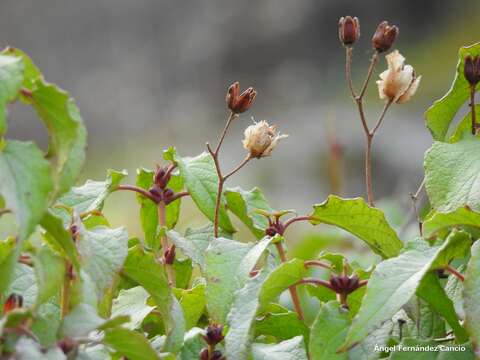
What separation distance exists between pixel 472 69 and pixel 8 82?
0.51 metres

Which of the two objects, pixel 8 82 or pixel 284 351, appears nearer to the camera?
pixel 8 82

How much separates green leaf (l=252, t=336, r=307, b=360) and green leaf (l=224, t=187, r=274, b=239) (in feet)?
0.63

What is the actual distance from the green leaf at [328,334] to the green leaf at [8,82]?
1.09ft

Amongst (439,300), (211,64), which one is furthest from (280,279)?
(211,64)

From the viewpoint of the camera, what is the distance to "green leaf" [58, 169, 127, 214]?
3.09 ft

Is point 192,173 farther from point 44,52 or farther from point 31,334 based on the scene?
point 44,52

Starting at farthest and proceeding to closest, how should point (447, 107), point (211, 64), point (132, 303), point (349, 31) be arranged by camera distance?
1. point (211, 64)
2. point (349, 31)
3. point (447, 107)
4. point (132, 303)

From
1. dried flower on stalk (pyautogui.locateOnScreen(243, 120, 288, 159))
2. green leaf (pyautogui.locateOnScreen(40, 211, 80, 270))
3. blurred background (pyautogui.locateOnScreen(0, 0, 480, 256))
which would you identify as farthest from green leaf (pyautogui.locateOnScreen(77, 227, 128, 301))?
blurred background (pyautogui.locateOnScreen(0, 0, 480, 256))

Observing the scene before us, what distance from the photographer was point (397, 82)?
998 mm

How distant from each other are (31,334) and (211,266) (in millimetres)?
230

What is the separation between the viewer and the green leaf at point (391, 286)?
28.5 inches

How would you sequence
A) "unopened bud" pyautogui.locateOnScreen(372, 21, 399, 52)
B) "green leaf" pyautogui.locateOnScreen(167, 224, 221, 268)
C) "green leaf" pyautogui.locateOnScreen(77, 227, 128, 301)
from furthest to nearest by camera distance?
1. "unopened bud" pyautogui.locateOnScreen(372, 21, 399, 52)
2. "green leaf" pyautogui.locateOnScreen(167, 224, 221, 268)
3. "green leaf" pyautogui.locateOnScreen(77, 227, 128, 301)

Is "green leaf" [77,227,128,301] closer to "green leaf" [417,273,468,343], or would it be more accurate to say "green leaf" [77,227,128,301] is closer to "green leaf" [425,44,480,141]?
"green leaf" [417,273,468,343]

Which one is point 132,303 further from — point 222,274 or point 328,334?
point 328,334
